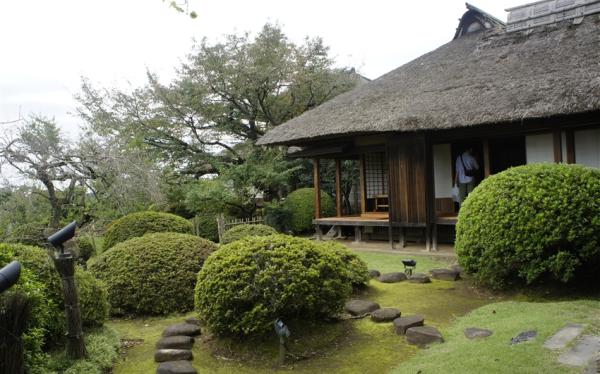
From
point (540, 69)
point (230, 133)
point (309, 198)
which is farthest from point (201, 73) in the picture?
point (540, 69)

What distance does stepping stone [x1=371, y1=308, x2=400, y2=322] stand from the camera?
18.0 feet

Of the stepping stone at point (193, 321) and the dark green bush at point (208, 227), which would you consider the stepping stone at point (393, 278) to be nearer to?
the stepping stone at point (193, 321)

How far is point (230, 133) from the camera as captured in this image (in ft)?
67.3

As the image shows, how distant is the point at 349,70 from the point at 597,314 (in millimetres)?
19068

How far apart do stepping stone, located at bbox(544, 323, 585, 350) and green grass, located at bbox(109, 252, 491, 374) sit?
1.19 m

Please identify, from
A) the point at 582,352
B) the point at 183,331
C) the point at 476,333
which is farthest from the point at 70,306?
the point at 582,352

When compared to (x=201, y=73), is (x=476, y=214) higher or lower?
lower

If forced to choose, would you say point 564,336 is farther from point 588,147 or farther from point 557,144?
point 588,147

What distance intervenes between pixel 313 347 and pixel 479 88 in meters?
8.39

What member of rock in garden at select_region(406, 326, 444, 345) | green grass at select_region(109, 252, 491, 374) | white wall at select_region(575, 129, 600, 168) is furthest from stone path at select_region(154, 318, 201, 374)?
white wall at select_region(575, 129, 600, 168)

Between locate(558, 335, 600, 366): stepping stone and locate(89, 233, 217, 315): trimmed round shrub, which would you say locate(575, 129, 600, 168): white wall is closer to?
locate(558, 335, 600, 366): stepping stone

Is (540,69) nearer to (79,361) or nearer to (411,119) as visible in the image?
(411,119)

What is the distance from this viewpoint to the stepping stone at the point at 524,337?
14.2ft

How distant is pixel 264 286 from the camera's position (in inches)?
182
